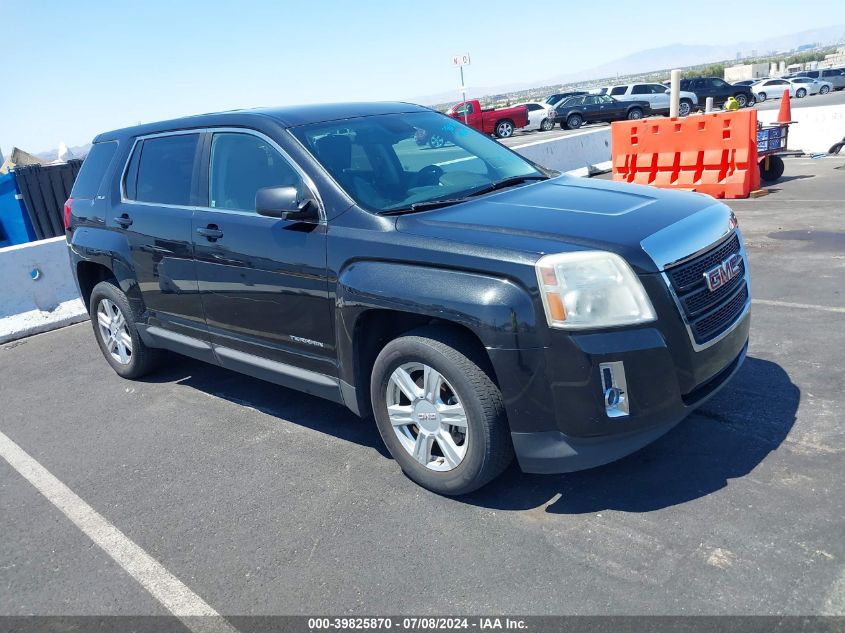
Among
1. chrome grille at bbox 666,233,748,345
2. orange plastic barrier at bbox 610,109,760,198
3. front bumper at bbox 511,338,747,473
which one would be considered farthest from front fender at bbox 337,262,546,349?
orange plastic barrier at bbox 610,109,760,198

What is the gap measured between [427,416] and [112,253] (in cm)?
309

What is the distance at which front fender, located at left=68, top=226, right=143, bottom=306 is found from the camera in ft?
17.2

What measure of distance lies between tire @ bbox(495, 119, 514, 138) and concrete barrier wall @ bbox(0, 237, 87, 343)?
28554 mm

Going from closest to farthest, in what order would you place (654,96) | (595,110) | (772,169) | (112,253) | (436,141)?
(436,141), (112,253), (772,169), (595,110), (654,96)

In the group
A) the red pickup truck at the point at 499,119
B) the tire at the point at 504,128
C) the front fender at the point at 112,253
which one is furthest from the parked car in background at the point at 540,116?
the front fender at the point at 112,253

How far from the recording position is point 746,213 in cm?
992

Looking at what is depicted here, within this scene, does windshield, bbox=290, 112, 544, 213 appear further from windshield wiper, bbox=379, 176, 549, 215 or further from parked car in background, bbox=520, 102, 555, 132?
parked car in background, bbox=520, 102, 555, 132

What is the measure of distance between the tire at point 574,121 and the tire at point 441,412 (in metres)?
33.5

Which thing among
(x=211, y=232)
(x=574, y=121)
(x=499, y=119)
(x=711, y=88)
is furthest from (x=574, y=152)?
(x=711, y=88)

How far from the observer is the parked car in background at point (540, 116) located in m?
35.9

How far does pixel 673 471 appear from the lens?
362cm

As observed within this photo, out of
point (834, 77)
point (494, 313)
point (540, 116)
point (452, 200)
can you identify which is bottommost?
point (834, 77)

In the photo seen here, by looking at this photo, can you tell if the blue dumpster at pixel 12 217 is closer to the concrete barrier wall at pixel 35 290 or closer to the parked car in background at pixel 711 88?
the concrete barrier wall at pixel 35 290

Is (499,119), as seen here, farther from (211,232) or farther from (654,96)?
(211,232)
